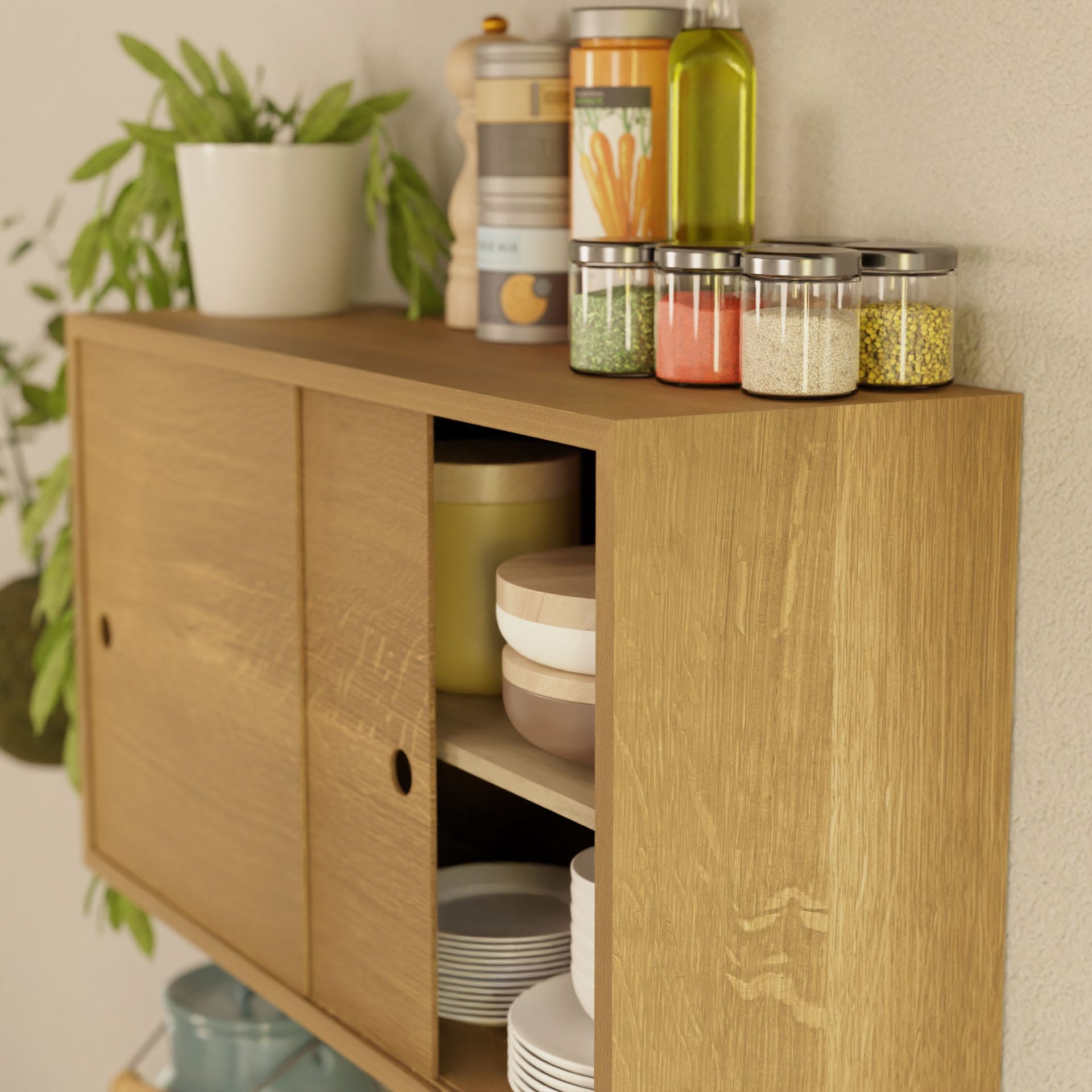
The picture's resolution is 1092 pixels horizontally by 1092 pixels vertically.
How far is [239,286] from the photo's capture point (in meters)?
1.78

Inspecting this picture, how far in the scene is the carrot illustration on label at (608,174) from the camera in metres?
1.43

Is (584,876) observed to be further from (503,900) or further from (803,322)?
(803,322)

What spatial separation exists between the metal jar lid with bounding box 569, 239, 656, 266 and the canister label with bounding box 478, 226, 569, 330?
0.27 metres

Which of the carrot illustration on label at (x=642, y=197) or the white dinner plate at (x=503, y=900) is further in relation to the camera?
the white dinner plate at (x=503, y=900)

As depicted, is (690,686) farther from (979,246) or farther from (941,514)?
(979,246)

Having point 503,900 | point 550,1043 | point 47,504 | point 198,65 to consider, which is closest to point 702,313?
point 550,1043

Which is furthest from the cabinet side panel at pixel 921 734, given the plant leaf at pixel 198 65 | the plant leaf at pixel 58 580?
the plant leaf at pixel 58 580

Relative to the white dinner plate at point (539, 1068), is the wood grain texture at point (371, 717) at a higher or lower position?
higher

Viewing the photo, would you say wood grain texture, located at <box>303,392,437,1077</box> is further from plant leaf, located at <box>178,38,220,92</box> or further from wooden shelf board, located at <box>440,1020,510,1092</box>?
plant leaf, located at <box>178,38,220,92</box>

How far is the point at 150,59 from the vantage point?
1864 mm

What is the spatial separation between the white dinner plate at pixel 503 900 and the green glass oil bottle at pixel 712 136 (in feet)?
2.31

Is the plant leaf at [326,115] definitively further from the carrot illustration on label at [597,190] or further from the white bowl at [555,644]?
the white bowl at [555,644]

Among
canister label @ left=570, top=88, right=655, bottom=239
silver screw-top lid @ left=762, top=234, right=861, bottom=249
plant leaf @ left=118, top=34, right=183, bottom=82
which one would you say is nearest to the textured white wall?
silver screw-top lid @ left=762, top=234, right=861, bottom=249

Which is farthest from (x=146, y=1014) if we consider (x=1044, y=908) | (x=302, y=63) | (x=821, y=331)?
(x=821, y=331)
